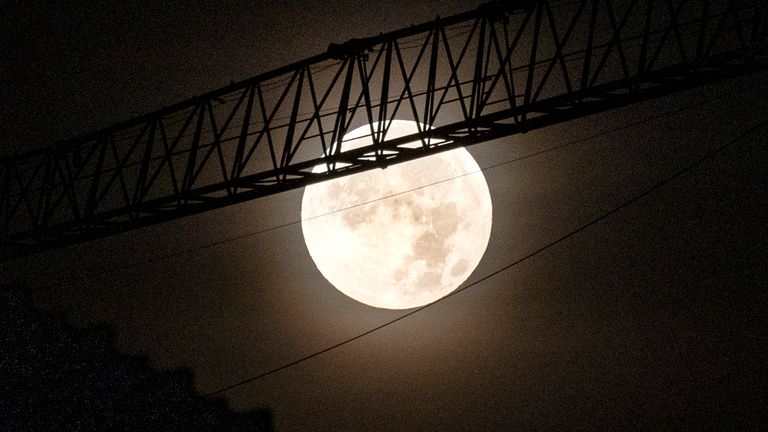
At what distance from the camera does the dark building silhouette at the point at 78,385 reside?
55.2 ft

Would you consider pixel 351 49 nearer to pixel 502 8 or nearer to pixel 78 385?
pixel 502 8

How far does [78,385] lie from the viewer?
18062mm

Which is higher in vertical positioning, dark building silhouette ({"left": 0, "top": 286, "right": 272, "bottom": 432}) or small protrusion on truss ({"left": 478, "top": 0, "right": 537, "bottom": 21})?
dark building silhouette ({"left": 0, "top": 286, "right": 272, "bottom": 432})

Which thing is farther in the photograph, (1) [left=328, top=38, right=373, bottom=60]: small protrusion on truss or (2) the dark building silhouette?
(2) the dark building silhouette

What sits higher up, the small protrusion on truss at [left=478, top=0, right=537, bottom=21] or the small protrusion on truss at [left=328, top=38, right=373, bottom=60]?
the small protrusion on truss at [left=328, top=38, right=373, bottom=60]

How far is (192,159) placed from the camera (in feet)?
38.1

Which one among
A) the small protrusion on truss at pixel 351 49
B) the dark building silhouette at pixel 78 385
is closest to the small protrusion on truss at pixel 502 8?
the small protrusion on truss at pixel 351 49

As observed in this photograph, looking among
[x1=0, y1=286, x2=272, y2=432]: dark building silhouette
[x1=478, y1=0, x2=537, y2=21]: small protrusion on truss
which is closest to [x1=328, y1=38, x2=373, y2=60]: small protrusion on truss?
[x1=478, y1=0, x2=537, y2=21]: small protrusion on truss

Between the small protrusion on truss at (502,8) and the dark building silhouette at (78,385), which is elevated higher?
the dark building silhouette at (78,385)

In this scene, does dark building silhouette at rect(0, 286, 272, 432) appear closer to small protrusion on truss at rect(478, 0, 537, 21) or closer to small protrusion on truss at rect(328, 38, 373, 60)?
small protrusion on truss at rect(328, 38, 373, 60)

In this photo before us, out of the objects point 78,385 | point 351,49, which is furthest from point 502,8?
point 78,385

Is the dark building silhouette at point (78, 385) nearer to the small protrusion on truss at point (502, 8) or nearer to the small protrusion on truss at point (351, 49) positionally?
the small protrusion on truss at point (351, 49)

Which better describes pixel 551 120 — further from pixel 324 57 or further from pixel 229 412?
pixel 229 412

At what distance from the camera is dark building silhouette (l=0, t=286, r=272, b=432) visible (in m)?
16.8
